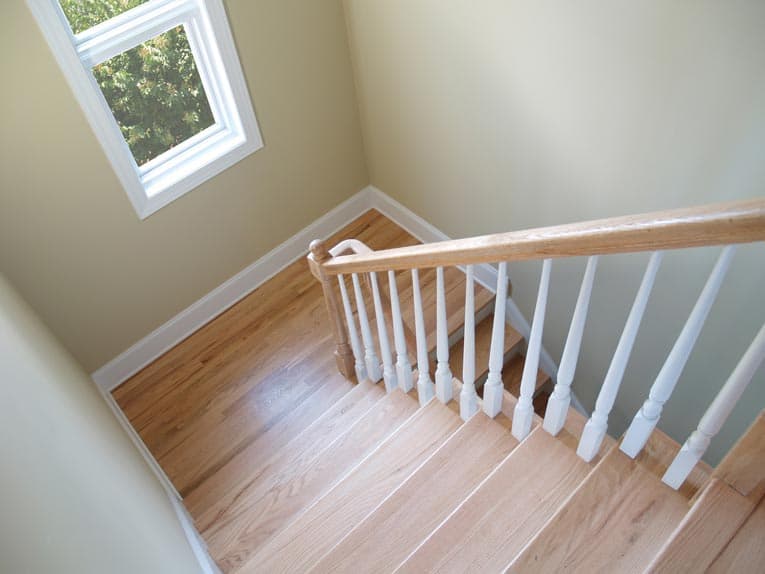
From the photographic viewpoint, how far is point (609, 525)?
1.35 metres

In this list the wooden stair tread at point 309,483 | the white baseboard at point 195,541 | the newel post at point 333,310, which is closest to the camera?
the white baseboard at point 195,541

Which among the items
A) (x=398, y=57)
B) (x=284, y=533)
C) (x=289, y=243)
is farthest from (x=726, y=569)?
(x=289, y=243)

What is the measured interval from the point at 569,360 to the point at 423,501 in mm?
639

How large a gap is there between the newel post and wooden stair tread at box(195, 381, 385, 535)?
171 mm

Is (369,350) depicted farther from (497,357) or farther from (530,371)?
(530,371)

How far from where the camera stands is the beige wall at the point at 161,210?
7.72 ft

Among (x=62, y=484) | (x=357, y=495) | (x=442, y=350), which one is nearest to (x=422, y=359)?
(x=442, y=350)

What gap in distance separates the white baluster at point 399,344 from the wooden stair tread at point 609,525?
85 centimetres

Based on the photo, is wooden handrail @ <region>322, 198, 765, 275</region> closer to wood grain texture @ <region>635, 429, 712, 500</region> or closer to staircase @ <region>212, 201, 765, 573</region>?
staircase @ <region>212, 201, 765, 573</region>

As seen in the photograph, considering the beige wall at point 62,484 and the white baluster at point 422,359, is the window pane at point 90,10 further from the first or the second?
the white baluster at point 422,359

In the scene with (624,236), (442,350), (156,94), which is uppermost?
(624,236)

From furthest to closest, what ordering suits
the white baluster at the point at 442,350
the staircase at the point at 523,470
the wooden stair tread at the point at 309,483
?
1. the wooden stair tread at the point at 309,483
2. the white baluster at the point at 442,350
3. the staircase at the point at 523,470

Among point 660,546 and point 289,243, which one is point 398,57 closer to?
point 289,243

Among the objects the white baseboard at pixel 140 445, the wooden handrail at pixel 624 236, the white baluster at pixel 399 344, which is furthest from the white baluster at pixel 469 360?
the white baseboard at pixel 140 445
